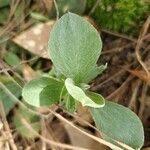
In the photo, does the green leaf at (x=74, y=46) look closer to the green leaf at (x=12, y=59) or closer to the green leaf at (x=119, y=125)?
the green leaf at (x=119, y=125)

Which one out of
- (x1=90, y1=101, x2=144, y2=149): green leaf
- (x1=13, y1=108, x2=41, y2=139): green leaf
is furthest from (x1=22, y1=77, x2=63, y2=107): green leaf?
(x1=13, y1=108, x2=41, y2=139): green leaf

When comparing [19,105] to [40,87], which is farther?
[19,105]

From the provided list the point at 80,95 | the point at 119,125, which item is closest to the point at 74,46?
the point at 80,95

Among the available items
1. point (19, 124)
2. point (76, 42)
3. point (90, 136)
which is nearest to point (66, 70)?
point (76, 42)

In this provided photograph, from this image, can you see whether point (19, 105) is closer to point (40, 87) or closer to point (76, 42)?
point (40, 87)

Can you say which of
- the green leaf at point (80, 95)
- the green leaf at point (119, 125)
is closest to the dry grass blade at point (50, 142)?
the green leaf at point (119, 125)

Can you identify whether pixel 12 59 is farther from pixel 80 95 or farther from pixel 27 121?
pixel 80 95

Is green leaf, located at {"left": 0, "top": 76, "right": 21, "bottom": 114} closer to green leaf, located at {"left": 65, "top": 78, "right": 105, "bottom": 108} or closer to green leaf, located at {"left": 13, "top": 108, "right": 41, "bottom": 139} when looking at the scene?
green leaf, located at {"left": 13, "top": 108, "right": 41, "bottom": 139}
